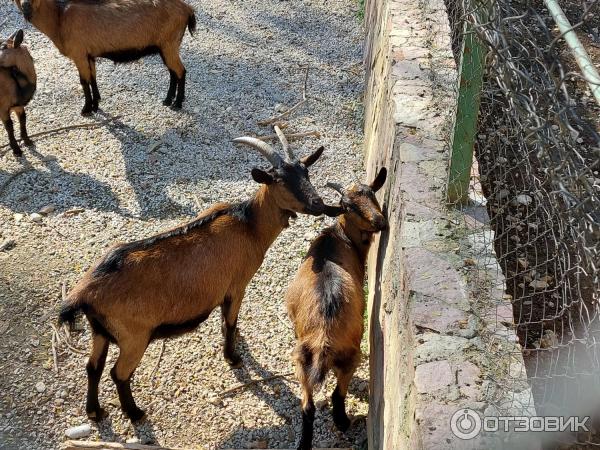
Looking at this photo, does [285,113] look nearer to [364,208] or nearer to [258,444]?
[364,208]

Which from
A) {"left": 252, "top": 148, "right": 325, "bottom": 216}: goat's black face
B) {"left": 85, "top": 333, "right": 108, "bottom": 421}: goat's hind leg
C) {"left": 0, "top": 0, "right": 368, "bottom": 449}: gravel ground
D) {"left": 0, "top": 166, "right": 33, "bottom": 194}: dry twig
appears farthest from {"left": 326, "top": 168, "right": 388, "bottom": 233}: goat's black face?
{"left": 0, "top": 166, "right": 33, "bottom": 194}: dry twig

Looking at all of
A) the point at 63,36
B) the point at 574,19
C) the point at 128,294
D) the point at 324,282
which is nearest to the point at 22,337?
the point at 128,294

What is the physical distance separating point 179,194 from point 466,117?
315cm

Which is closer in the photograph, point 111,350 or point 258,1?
point 111,350

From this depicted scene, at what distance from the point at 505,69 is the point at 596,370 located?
1.75 m

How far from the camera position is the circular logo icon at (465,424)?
2.38 meters

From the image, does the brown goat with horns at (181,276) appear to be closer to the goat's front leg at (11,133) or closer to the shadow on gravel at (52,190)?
the shadow on gravel at (52,190)

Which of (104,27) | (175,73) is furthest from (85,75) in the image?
(175,73)

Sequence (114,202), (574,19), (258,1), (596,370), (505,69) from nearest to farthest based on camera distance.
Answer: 1. (505,69)
2. (596,370)
3. (114,202)
4. (574,19)
5. (258,1)

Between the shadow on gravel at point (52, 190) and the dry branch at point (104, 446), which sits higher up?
the shadow on gravel at point (52, 190)

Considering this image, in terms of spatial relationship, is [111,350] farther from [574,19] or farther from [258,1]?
[258,1]

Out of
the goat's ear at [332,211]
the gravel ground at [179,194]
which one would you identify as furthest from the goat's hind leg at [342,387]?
the goat's ear at [332,211]

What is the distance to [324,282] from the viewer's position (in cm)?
376

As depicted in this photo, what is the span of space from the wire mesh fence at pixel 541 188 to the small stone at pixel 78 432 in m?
2.40
